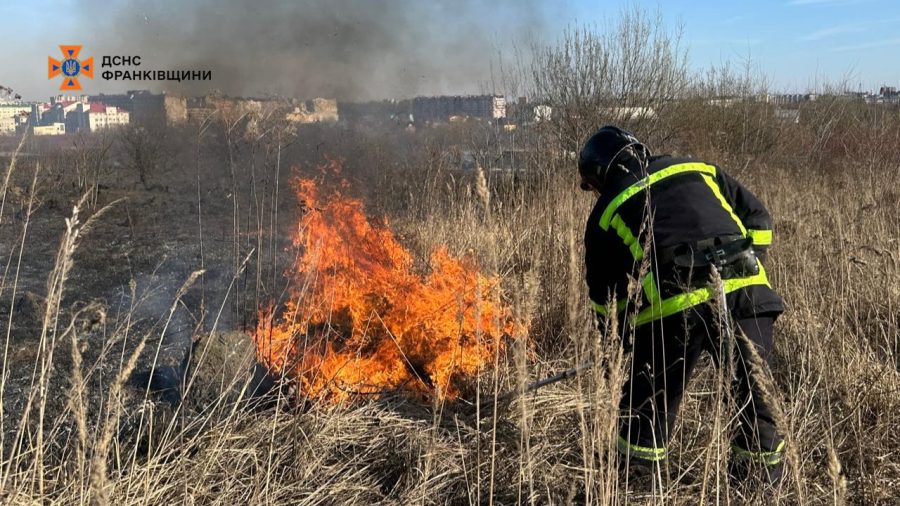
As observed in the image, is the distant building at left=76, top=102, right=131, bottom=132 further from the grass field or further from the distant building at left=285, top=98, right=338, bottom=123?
the distant building at left=285, top=98, right=338, bottom=123

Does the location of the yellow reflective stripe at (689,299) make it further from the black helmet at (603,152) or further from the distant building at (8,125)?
the distant building at (8,125)

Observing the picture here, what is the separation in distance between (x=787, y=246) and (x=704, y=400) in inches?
106

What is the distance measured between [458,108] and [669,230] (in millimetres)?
6499

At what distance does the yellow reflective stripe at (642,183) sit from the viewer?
8.95 ft

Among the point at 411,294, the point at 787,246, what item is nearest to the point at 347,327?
the point at 411,294

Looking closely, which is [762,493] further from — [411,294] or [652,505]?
[411,294]

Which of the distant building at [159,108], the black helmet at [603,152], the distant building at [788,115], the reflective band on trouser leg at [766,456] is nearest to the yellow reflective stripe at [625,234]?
the black helmet at [603,152]

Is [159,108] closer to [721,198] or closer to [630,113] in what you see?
[630,113]

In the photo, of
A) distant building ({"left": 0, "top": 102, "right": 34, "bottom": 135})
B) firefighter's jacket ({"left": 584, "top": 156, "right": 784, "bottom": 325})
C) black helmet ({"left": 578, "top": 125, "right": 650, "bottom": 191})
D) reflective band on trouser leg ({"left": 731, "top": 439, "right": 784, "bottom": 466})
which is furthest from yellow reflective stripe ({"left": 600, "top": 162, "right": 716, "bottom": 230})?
distant building ({"left": 0, "top": 102, "right": 34, "bottom": 135})

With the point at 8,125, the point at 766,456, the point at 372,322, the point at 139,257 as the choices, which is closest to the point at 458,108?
the point at 372,322

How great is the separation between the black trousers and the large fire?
0.88 m

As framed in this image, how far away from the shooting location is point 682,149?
11.9m

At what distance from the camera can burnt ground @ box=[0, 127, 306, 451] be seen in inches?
163

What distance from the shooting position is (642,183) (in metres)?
2.74
